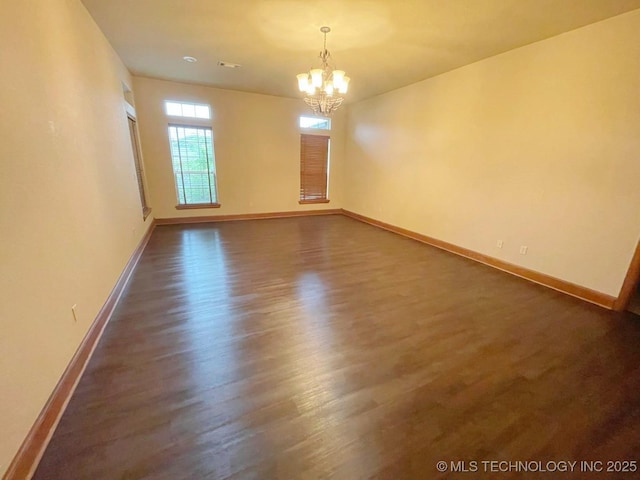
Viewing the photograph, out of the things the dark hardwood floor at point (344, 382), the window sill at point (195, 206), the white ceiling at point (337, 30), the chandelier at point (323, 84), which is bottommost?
the dark hardwood floor at point (344, 382)

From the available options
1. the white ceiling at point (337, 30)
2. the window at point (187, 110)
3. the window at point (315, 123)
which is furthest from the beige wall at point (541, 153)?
the window at point (187, 110)

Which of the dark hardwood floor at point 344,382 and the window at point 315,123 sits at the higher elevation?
the window at point 315,123

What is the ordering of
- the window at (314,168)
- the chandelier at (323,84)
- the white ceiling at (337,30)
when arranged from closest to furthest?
1. the white ceiling at (337,30)
2. the chandelier at (323,84)
3. the window at (314,168)

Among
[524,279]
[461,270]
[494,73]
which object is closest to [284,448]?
[461,270]

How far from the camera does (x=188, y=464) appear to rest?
1303 mm

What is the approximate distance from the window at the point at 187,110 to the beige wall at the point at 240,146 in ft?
0.31

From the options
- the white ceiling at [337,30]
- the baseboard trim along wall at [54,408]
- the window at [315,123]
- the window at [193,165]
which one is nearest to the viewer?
the baseboard trim along wall at [54,408]

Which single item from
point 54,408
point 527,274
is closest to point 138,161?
point 54,408

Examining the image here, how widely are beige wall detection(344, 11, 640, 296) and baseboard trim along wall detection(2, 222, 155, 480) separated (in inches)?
187

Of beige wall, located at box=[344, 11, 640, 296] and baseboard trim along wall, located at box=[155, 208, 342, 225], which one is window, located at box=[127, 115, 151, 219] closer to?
baseboard trim along wall, located at box=[155, 208, 342, 225]

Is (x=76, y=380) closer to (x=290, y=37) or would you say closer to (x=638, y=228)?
(x=290, y=37)

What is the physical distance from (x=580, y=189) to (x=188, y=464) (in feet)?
14.1

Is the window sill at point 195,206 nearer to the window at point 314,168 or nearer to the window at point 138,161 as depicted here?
the window at point 138,161

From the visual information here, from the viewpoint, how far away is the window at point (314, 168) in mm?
6949
